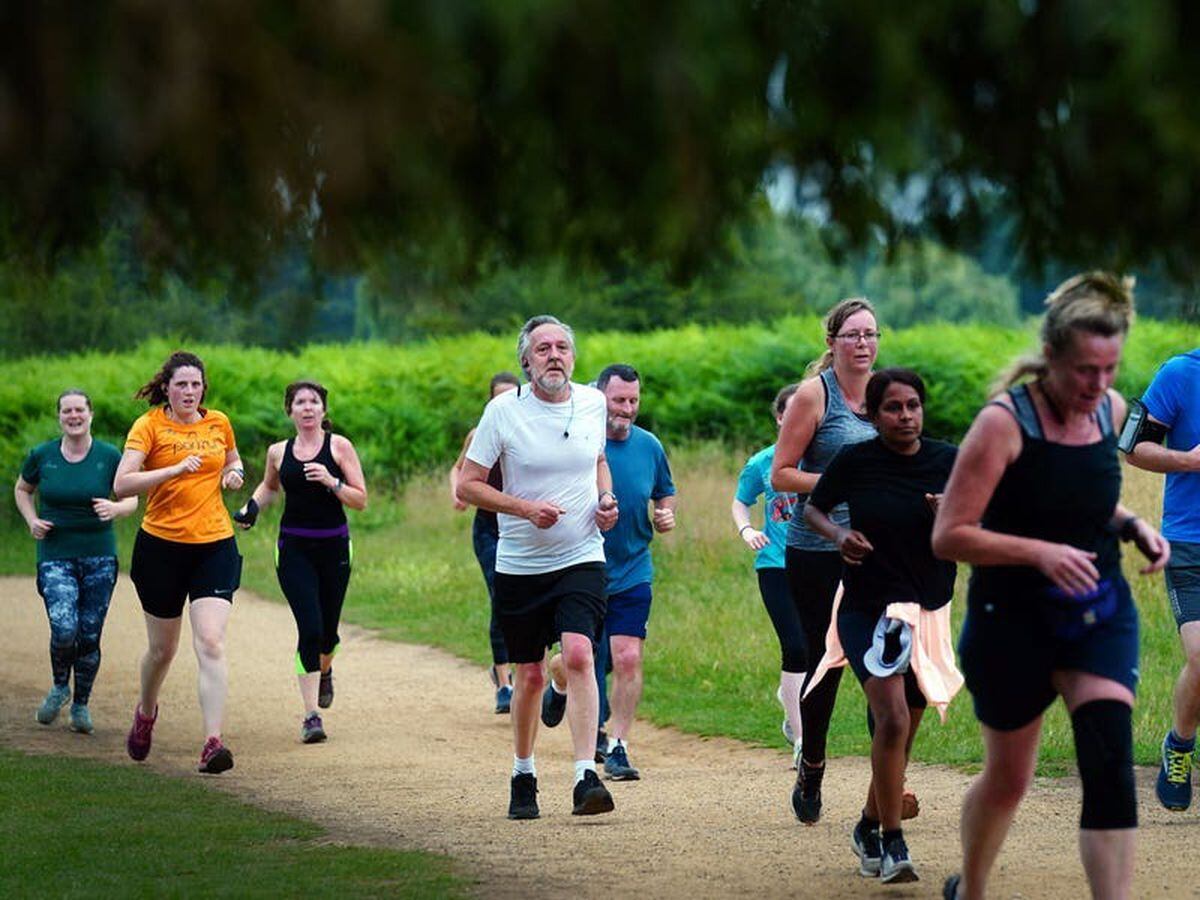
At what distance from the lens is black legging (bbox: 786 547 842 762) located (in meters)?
8.83

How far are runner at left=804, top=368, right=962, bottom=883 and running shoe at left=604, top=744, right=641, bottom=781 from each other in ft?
11.4

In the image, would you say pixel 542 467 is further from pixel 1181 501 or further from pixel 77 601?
pixel 77 601

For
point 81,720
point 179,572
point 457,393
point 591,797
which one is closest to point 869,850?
point 591,797

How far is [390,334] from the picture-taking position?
336cm

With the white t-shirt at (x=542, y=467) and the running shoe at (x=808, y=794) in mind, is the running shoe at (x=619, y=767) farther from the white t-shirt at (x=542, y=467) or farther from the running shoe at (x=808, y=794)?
the white t-shirt at (x=542, y=467)

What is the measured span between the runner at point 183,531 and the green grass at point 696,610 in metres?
3.57

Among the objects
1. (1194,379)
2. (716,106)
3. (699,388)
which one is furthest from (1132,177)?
(699,388)

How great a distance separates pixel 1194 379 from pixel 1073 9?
6.52 m

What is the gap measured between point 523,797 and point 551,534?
1.28 metres

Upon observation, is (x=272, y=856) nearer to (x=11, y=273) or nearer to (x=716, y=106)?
(x=11, y=273)

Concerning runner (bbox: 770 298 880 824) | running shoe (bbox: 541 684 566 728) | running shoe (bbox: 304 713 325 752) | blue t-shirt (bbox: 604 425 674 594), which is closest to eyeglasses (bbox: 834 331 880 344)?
runner (bbox: 770 298 880 824)

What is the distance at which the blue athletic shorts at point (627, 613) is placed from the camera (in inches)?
446

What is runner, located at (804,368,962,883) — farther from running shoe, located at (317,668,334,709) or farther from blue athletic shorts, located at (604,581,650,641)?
running shoe, located at (317,668,334,709)

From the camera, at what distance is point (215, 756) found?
11.5 metres
